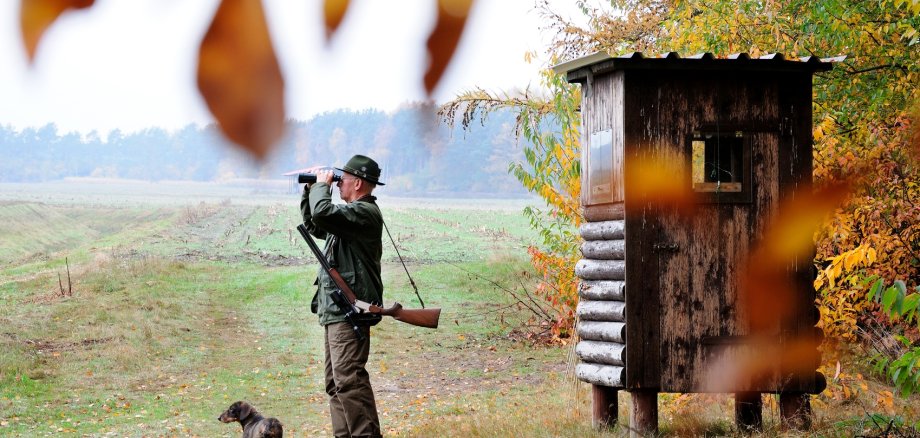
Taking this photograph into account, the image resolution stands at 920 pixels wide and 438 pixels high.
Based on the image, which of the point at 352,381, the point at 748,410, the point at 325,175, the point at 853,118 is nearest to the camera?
the point at 352,381

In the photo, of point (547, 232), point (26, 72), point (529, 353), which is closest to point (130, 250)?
point (529, 353)

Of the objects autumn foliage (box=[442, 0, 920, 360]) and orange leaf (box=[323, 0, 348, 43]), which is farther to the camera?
autumn foliage (box=[442, 0, 920, 360])

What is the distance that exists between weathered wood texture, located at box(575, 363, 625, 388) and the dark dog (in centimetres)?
236

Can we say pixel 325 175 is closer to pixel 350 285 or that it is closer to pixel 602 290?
pixel 350 285

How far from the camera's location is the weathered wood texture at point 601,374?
295 inches

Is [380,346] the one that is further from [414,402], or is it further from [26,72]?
[26,72]

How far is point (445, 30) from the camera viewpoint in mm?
6469

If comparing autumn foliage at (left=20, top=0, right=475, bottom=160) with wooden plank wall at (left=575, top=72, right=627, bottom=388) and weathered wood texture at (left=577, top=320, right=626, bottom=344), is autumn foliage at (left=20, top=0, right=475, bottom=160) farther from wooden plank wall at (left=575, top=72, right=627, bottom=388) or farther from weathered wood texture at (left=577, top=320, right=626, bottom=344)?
weathered wood texture at (left=577, top=320, right=626, bottom=344)

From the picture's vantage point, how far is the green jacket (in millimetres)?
7207

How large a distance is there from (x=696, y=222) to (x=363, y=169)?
2445mm

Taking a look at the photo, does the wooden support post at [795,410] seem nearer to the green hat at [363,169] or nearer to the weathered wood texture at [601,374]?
the weathered wood texture at [601,374]

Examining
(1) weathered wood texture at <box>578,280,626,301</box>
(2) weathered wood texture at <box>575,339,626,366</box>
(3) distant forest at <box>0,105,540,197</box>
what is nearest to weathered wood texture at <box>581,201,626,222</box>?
(1) weathered wood texture at <box>578,280,626,301</box>

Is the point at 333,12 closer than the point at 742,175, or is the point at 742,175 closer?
the point at 333,12

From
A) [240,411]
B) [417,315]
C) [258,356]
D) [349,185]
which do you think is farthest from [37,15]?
[258,356]
